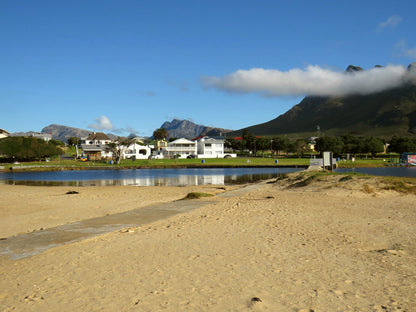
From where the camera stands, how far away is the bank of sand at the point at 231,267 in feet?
20.8

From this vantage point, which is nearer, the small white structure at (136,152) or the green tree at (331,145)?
the green tree at (331,145)

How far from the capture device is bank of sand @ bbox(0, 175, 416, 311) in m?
6.35

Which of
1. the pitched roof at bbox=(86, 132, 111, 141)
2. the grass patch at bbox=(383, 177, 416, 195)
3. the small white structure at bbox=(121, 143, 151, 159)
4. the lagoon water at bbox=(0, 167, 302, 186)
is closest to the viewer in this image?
the grass patch at bbox=(383, 177, 416, 195)

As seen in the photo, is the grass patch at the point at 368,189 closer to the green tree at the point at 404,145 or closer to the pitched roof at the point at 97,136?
the green tree at the point at 404,145

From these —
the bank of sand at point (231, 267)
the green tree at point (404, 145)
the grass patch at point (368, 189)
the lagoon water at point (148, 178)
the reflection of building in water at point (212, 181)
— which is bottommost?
the reflection of building in water at point (212, 181)

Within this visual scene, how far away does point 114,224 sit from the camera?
1405 centimetres

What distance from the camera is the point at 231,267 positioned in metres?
8.20

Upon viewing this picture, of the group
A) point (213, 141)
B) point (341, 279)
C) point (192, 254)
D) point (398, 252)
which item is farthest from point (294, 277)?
point (213, 141)

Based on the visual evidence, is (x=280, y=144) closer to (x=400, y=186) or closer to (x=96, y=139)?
(x=96, y=139)

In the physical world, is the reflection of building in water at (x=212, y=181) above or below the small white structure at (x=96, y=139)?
below

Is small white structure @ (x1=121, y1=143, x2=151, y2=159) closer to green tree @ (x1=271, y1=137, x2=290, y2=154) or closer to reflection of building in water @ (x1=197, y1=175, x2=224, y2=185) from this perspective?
green tree @ (x1=271, y1=137, x2=290, y2=154)

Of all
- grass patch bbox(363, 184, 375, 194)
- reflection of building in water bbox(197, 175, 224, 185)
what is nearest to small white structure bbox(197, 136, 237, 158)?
reflection of building in water bbox(197, 175, 224, 185)

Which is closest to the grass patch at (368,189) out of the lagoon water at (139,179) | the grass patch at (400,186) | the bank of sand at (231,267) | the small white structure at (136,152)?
the grass patch at (400,186)

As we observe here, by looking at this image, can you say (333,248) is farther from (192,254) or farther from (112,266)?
(112,266)
